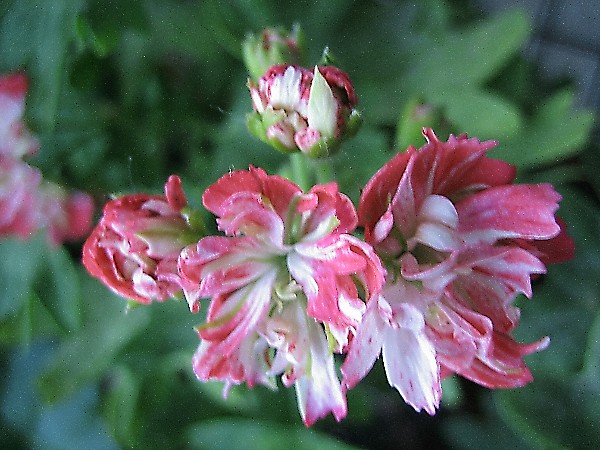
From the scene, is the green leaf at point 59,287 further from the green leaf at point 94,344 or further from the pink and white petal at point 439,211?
the pink and white petal at point 439,211

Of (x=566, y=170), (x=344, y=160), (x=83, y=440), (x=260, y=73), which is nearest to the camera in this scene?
(x=260, y=73)

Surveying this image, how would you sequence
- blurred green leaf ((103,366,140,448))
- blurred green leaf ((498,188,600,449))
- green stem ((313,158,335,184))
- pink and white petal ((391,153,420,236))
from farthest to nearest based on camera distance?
1. blurred green leaf ((103,366,140,448))
2. blurred green leaf ((498,188,600,449))
3. green stem ((313,158,335,184))
4. pink and white petal ((391,153,420,236))

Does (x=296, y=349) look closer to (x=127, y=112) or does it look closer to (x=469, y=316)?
(x=469, y=316)

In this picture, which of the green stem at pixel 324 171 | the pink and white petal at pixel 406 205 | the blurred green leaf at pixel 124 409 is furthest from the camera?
the blurred green leaf at pixel 124 409

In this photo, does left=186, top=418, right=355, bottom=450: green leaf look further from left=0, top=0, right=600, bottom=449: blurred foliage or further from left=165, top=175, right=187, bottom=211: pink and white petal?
left=165, top=175, right=187, bottom=211: pink and white petal

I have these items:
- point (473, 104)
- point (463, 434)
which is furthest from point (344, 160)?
point (463, 434)

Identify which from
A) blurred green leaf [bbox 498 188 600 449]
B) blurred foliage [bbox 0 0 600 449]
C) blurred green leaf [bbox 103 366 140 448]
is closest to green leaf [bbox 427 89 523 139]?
blurred foliage [bbox 0 0 600 449]

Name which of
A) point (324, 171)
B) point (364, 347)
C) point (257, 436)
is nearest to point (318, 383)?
point (364, 347)

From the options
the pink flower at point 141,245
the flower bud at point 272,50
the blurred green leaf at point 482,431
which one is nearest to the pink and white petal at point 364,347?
the pink flower at point 141,245
